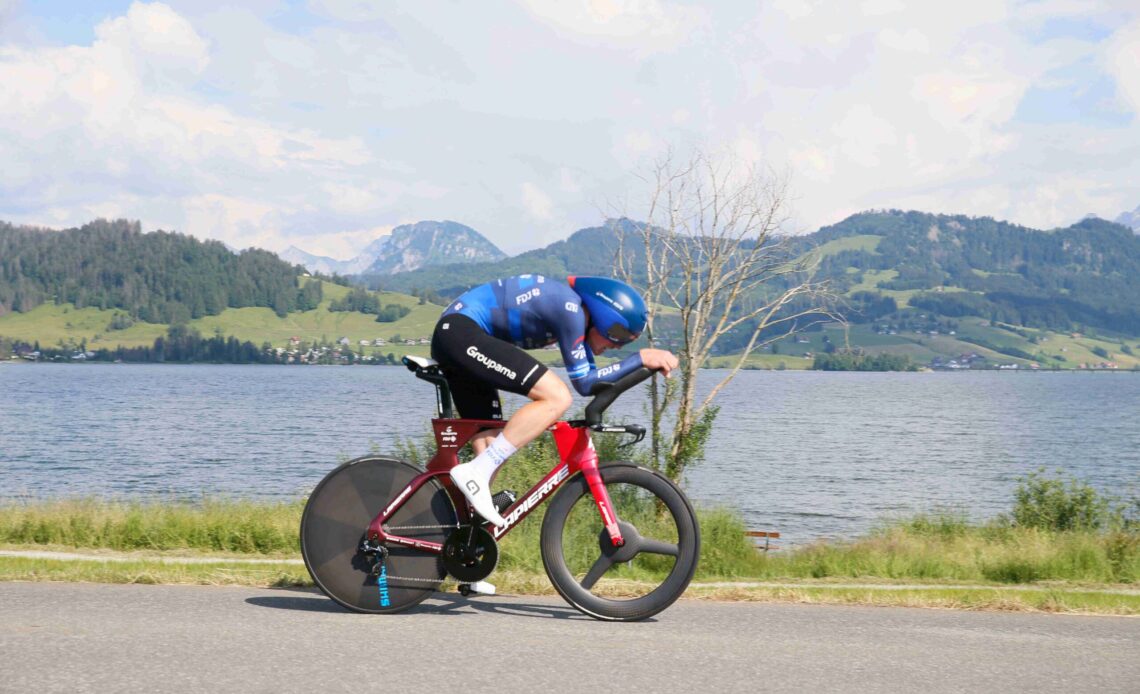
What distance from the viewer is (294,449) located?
55.5 meters

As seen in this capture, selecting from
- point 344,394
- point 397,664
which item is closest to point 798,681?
point 397,664

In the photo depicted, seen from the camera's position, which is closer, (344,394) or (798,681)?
(798,681)

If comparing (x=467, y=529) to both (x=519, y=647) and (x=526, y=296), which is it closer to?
(x=519, y=647)

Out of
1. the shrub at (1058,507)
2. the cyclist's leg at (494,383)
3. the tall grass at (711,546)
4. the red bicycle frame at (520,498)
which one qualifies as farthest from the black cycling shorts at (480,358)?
the shrub at (1058,507)

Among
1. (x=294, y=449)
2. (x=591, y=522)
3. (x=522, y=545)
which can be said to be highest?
(x=591, y=522)

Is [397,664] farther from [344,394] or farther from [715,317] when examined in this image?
[344,394]

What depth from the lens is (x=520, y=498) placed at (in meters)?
6.23

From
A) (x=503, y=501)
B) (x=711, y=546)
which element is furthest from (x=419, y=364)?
(x=711, y=546)

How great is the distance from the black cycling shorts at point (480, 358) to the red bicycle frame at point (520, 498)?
1.12ft

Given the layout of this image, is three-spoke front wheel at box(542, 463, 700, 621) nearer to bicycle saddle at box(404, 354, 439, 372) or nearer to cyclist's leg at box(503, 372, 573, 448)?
cyclist's leg at box(503, 372, 573, 448)

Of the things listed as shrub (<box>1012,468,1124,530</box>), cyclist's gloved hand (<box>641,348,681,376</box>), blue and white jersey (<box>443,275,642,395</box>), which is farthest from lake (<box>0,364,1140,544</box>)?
cyclist's gloved hand (<box>641,348,681,376</box>)

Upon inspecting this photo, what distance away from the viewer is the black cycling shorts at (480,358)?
5.95 m

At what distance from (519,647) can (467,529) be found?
127cm

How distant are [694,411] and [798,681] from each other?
652 inches
